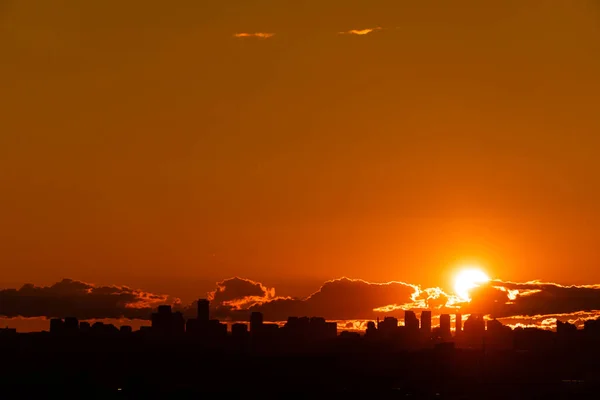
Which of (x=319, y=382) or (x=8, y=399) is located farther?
(x=319, y=382)

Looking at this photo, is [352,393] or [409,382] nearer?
[352,393]

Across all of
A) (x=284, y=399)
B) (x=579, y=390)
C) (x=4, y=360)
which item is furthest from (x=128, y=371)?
(x=579, y=390)

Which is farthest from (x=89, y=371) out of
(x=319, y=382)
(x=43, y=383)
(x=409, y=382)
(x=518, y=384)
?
(x=518, y=384)

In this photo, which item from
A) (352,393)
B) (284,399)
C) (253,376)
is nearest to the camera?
(284,399)

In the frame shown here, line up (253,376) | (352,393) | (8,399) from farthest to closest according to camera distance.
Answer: (253,376) → (352,393) → (8,399)

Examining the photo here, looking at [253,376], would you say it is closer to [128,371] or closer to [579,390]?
[128,371]

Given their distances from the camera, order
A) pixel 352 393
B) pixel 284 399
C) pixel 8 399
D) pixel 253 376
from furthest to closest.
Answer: pixel 253 376
pixel 352 393
pixel 284 399
pixel 8 399

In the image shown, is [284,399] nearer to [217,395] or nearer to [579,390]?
[217,395]

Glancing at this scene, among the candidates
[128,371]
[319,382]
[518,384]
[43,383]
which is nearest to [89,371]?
[128,371]

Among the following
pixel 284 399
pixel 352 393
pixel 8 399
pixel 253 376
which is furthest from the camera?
pixel 253 376
